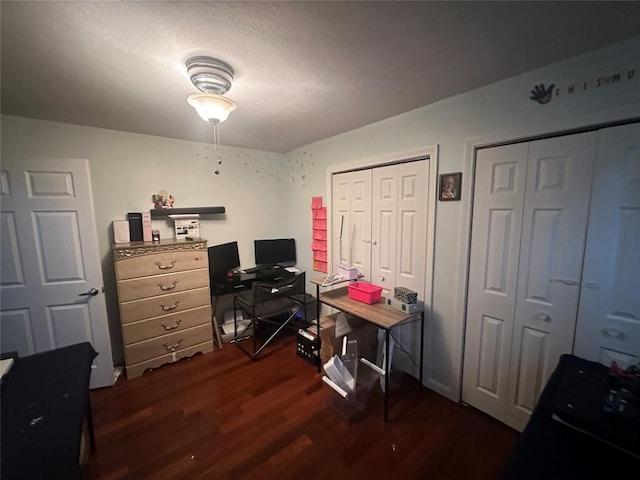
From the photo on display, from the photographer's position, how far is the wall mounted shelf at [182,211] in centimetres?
273

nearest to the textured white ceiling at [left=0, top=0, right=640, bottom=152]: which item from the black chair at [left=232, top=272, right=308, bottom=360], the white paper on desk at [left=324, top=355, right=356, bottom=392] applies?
the black chair at [left=232, top=272, right=308, bottom=360]

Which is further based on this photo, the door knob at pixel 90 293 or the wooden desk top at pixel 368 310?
the door knob at pixel 90 293

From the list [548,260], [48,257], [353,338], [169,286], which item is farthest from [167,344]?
[548,260]

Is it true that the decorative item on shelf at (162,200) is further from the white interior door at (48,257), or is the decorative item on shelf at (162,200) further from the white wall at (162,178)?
the white interior door at (48,257)

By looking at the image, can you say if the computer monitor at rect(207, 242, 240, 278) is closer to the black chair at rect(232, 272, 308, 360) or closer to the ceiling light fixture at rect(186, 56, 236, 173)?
the black chair at rect(232, 272, 308, 360)

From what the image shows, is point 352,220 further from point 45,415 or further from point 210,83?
point 45,415

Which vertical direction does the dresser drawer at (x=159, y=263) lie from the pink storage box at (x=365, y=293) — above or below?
above

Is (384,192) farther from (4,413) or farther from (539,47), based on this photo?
(4,413)

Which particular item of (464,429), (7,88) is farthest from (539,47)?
(7,88)

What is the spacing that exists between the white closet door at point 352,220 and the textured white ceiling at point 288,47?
0.82 meters

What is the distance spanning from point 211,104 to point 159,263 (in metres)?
1.64

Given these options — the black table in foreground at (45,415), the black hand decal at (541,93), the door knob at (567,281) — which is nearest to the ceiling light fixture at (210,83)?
the black table in foreground at (45,415)

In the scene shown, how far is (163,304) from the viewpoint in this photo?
250 cm

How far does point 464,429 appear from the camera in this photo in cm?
181
